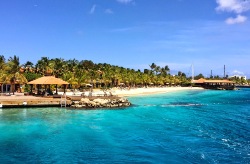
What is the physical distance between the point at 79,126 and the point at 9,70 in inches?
1365

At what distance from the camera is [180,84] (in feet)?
510

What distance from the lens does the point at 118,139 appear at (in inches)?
1027

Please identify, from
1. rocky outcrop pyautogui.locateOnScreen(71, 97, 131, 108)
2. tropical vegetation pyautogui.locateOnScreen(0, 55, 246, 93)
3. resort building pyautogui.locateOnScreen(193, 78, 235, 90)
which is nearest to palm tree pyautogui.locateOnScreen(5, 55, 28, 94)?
tropical vegetation pyautogui.locateOnScreen(0, 55, 246, 93)

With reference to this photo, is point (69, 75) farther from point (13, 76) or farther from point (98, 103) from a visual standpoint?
point (98, 103)

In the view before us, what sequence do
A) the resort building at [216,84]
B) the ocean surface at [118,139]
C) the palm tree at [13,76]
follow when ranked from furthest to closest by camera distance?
the resort building at [216,84] < the palm tree at [13,76] < the ocean surface at [118,139]

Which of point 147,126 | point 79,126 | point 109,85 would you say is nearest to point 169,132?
point 147,126

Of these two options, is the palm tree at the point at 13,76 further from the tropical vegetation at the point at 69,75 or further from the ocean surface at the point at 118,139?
the ocean surface at the point at 118,139

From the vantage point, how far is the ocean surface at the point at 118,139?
20578 millimetres

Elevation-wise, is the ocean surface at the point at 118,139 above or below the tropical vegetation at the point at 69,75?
below

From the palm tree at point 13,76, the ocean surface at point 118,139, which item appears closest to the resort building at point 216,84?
the palm tree at point 13,76

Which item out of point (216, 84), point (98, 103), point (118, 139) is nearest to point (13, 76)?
point (98, 103)

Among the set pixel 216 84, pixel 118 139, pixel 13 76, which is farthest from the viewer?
pixel 216 84

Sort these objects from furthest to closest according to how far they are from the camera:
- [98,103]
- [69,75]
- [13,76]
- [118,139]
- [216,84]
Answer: [216,84]
[69,75]
[13,76]
[98,103]
[118,139]

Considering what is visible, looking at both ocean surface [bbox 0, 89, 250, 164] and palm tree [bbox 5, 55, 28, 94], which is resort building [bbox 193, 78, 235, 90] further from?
ocean surface [bbox 0, 89, 250, 164]
